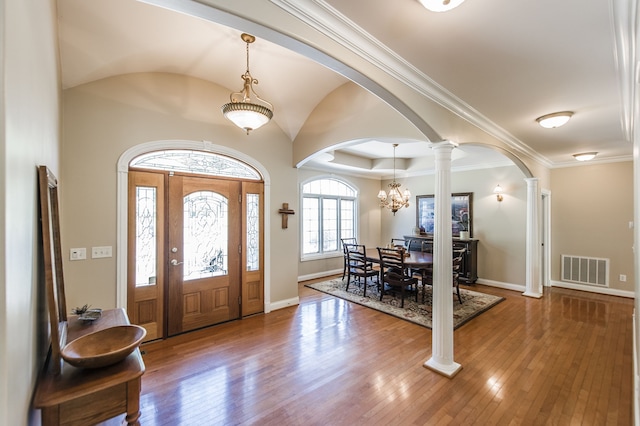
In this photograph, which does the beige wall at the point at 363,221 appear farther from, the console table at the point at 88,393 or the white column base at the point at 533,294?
the console table at the point at 88,393

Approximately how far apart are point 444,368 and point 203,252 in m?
3.09

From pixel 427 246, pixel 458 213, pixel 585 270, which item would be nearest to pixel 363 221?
pixel 427 246

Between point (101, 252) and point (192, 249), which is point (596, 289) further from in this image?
point (101, 252)

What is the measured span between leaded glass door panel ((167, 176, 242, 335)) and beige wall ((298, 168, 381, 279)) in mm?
2869

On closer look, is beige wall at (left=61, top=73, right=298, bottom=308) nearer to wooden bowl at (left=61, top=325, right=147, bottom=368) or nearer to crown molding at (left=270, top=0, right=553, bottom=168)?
wooden bowl at (left=61, top=325, right=147, bottom=368)

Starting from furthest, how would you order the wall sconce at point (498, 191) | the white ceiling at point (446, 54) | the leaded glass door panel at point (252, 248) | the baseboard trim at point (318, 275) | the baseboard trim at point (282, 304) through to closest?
the baseboard trim at point (318, 275), the wall sconce at point (498, 191), the baseboard trim at point (282, 304), the leaded glass door panel at point (252, 248), the white ceiling at point (446, 54)

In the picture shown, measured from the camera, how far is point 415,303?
4691 millimetres

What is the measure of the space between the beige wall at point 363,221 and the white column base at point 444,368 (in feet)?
13.3

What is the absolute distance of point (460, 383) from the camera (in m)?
2.56

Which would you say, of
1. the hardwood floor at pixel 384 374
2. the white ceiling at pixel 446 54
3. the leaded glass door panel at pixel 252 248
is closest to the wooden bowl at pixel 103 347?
the hardwood floor at pixel 384 374

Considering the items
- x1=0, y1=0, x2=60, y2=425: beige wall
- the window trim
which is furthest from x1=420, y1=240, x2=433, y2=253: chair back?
x1=0, y1=0, x2=60, y2=425: beige wall

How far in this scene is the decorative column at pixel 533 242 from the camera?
518 cm

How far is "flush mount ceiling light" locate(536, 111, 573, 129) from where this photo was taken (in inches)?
121

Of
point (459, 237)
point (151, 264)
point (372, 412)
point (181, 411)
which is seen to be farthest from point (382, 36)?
point (459, 237)
